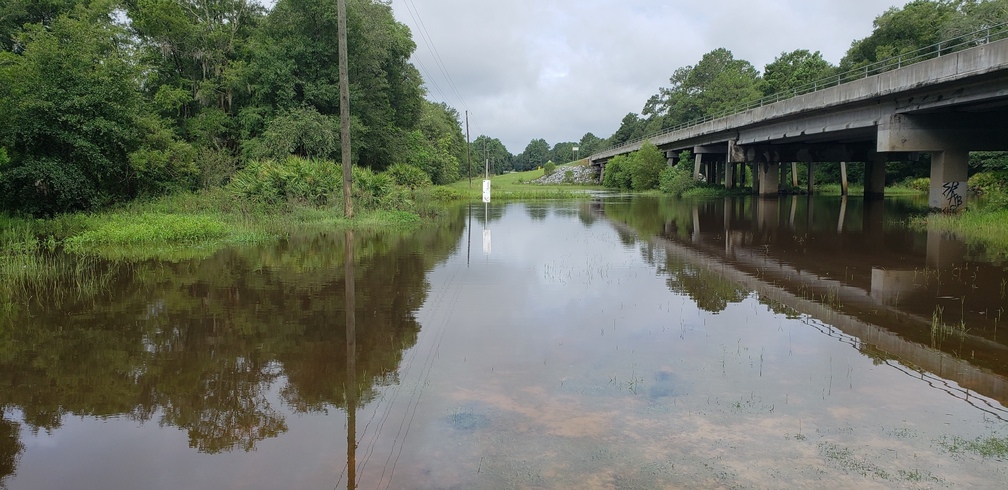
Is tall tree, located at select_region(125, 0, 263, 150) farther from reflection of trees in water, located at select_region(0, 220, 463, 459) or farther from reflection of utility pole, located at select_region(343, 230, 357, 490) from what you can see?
reflection of utility pole, located at select_region(343, 230, 357, 490)

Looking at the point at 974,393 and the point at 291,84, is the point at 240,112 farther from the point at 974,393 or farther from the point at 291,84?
the point at 974,393

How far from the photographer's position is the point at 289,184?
27.4 metres

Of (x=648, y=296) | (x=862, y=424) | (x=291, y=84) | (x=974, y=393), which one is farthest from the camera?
(x=291, y=84)

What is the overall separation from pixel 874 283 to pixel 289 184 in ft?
72.1

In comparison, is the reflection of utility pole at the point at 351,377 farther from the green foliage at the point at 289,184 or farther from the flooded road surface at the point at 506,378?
the green foliage at the point at 289,184

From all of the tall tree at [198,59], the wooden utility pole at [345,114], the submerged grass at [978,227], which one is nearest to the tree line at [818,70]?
the submerged grass at [978,227]

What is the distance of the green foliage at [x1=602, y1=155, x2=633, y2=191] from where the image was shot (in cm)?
7900

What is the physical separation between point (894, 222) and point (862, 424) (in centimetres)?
2384

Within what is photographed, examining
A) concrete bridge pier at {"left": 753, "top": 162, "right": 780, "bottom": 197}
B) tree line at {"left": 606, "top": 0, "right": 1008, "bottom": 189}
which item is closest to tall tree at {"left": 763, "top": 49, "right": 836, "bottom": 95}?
tree line at {"left": 606, "top": 0, "right": 1008, "bottom": 189}

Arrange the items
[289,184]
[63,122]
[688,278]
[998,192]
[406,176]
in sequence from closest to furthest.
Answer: [688,278], [63,122], [998,192], [289,184], [406,176]

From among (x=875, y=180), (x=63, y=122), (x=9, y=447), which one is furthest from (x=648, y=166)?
(x=9, y=447)

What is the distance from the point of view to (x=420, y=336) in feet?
29.0

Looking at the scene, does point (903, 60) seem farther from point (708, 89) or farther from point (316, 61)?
point (708, 89)

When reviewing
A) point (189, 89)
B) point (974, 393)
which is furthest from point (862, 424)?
point (189, 89)
